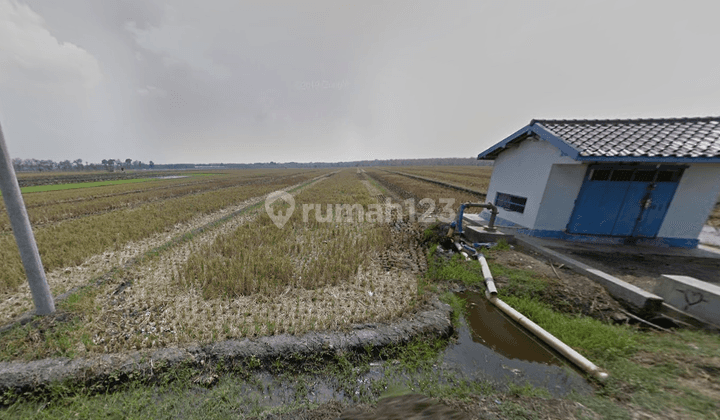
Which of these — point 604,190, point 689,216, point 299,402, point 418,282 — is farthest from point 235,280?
point 689,216

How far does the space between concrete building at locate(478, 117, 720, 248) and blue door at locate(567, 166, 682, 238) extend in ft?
0.07

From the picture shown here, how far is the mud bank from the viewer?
2832mm

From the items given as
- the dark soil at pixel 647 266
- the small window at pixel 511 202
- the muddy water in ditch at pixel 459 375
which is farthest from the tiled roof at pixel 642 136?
the muddy water in ditch at pixel 459 375

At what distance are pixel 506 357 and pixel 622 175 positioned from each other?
7.10 meters

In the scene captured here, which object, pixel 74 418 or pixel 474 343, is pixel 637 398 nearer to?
pixel 474 343

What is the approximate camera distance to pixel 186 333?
3.65m

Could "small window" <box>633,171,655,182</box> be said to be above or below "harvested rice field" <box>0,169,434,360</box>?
above

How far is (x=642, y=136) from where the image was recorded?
6.46 meters

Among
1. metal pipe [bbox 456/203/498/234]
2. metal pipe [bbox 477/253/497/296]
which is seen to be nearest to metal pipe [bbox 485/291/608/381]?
metal pipe [bbox 477/253/497/296]

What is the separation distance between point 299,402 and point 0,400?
3.66 meters

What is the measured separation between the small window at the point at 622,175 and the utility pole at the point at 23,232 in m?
12.8

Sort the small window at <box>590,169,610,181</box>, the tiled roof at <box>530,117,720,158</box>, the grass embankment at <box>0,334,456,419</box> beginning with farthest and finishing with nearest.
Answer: the small window at <box>590,169,610,181</box>, the tiled roof at <box>530,117,720,158</box>, the grass embankment at <box>0,334,456,419</box>
